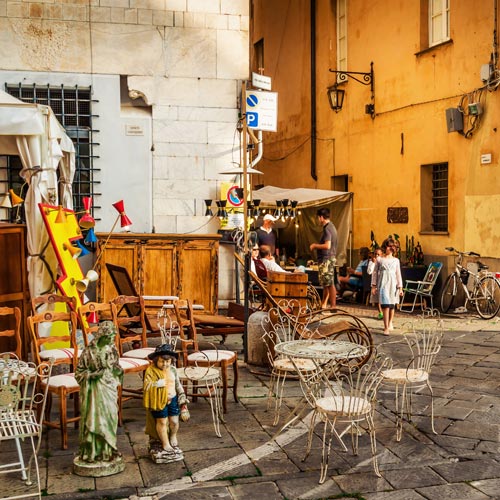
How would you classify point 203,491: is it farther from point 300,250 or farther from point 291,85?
point 291,85

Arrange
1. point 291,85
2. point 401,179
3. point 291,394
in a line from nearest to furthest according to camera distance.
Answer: point 291,394, point 401,179, point 291,85

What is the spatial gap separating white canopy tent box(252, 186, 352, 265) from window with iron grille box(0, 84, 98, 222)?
183 inches

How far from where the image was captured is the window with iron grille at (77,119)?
11391mm

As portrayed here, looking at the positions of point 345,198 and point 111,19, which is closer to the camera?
point 111,19

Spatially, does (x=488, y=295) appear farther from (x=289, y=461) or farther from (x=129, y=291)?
(x=289, y=461)

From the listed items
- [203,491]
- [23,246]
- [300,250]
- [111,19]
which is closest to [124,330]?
[23,246]

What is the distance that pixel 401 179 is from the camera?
15500mm

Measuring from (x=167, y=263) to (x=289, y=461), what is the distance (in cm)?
592

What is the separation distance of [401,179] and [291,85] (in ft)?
20.1

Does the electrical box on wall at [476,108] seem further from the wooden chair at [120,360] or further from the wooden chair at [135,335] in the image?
the wooden chair at [120,360]

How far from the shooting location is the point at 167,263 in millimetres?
10914

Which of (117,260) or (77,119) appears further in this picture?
(77,119)

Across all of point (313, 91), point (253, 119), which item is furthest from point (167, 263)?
point (313, 91)

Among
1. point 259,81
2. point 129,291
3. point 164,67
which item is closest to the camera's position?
point 129,291
